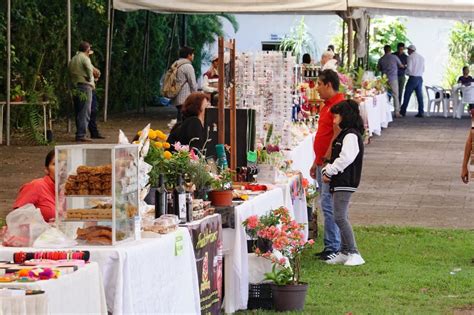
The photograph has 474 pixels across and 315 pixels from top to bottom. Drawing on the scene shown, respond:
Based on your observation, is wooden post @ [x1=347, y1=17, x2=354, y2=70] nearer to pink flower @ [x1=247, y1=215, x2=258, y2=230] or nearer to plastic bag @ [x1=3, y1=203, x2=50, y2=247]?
pink flower @ [x1=247, y1=215, x2=258, y2=230]

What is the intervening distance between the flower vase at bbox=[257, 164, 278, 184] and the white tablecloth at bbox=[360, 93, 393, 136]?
37.4 feet

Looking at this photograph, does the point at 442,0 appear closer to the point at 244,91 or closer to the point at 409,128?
the point at 409,128

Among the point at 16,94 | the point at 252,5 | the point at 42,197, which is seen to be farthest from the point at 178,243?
the point at 16,94

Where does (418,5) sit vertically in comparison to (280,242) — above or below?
above

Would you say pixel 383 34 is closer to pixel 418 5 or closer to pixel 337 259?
pixel 418 5

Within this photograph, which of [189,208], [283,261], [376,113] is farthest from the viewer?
[376,113]

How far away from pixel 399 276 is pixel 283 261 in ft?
5.91

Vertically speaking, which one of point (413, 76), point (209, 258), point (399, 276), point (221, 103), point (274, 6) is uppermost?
point (274, 6)

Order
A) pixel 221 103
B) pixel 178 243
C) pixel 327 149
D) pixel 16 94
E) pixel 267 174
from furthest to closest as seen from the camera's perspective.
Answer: pixel 16 94
pixel 327 149
pixel 267 174
pixel 221 103
pixel 178 243

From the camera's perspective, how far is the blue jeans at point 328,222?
35.1 feet

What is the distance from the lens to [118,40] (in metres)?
29.3

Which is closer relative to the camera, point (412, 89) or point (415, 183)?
point (415, 183)

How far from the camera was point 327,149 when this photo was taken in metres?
10.9

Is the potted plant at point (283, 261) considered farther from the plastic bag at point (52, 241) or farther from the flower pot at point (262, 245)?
the plastic bag at point (52, 241)
